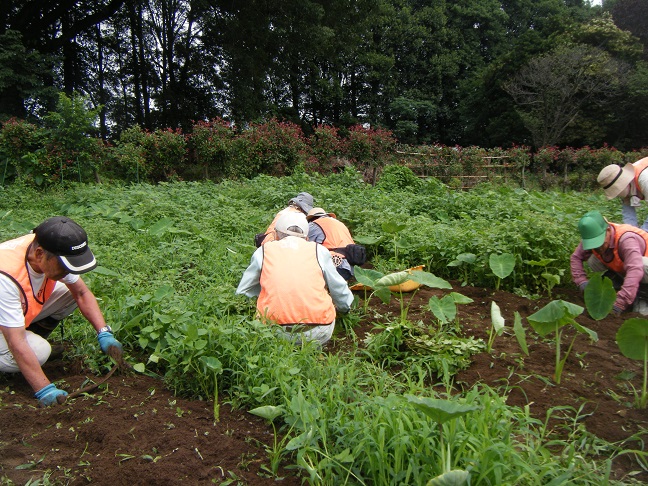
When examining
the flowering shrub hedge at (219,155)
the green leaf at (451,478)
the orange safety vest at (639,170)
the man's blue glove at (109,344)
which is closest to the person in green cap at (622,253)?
the orange safety vest at (639,170)

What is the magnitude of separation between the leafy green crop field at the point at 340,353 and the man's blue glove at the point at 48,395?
363 mm

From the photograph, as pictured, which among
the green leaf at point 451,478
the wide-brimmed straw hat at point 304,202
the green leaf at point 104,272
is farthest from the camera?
the wide-brimmed straw hat at point 304,202

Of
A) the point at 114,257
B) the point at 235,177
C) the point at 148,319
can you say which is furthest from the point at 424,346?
the point at 235,177

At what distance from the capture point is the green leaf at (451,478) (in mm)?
1773

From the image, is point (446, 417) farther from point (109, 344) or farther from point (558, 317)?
point (109, 344)

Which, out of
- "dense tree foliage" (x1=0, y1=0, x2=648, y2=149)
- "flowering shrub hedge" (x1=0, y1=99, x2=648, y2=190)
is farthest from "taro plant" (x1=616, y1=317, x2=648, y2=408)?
"dense tree foliage" (x1=0, y1=0, x2=648, y2=149)

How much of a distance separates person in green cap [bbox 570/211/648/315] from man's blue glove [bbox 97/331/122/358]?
3319 millimetres

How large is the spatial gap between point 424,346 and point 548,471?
1.39m

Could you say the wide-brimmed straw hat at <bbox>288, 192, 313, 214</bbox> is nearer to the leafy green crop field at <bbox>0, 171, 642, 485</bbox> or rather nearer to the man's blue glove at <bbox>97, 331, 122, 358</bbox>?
the leafy green crop field at <bbox>0, 171, 642, 485</bbox>

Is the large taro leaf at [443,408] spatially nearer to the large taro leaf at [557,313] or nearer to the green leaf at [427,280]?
the large taro leaf at [557,313]

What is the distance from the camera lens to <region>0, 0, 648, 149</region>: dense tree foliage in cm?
1706

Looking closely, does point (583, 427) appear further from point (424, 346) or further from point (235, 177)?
point (235, 177)

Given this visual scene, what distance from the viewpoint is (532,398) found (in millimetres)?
2764

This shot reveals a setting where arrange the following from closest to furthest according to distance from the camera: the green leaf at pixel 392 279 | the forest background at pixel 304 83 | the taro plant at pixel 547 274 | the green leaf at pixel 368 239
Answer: the green leaf at pixel 392 279 < the taro plant at pixel 547 274 < the green leaf at pixel 368 239 < the forest background at pixel 304 83
